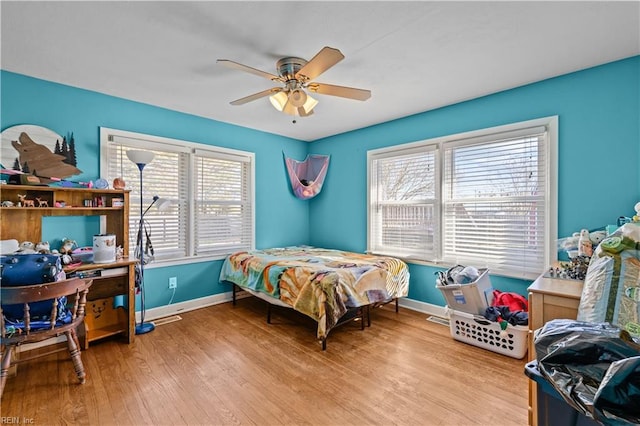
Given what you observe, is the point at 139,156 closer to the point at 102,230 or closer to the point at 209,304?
the point at 102,230

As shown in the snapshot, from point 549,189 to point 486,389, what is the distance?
6.09ft

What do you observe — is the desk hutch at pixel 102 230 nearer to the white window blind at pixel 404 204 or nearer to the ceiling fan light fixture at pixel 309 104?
the ceiling fan light fixture at pixel 309 104

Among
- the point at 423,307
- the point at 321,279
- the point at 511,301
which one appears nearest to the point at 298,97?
the point at 321,279

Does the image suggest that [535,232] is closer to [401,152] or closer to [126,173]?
[401,152]

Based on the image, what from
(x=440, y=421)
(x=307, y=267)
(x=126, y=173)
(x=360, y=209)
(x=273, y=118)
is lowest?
(x=440, y=421)

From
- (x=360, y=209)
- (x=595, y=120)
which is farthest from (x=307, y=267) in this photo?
(x=595, y=120)

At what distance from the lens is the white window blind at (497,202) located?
279cm

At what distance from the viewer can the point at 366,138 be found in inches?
166

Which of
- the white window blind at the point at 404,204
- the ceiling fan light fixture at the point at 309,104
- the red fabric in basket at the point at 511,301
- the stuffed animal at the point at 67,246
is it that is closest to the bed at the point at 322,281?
the white window blind at the point at 404,204

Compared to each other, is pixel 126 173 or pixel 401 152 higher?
pixel 401 152

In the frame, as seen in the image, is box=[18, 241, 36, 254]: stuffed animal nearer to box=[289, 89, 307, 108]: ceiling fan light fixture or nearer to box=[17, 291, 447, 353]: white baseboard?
box=[17, 291, 447, 353]: white baseboard

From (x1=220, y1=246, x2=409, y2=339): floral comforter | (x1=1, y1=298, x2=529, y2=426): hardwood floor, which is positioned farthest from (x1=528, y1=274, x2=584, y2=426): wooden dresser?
(x1=220, y1=246, x2=409, y2=339): floral comforter

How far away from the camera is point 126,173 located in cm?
320

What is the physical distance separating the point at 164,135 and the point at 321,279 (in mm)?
2536
